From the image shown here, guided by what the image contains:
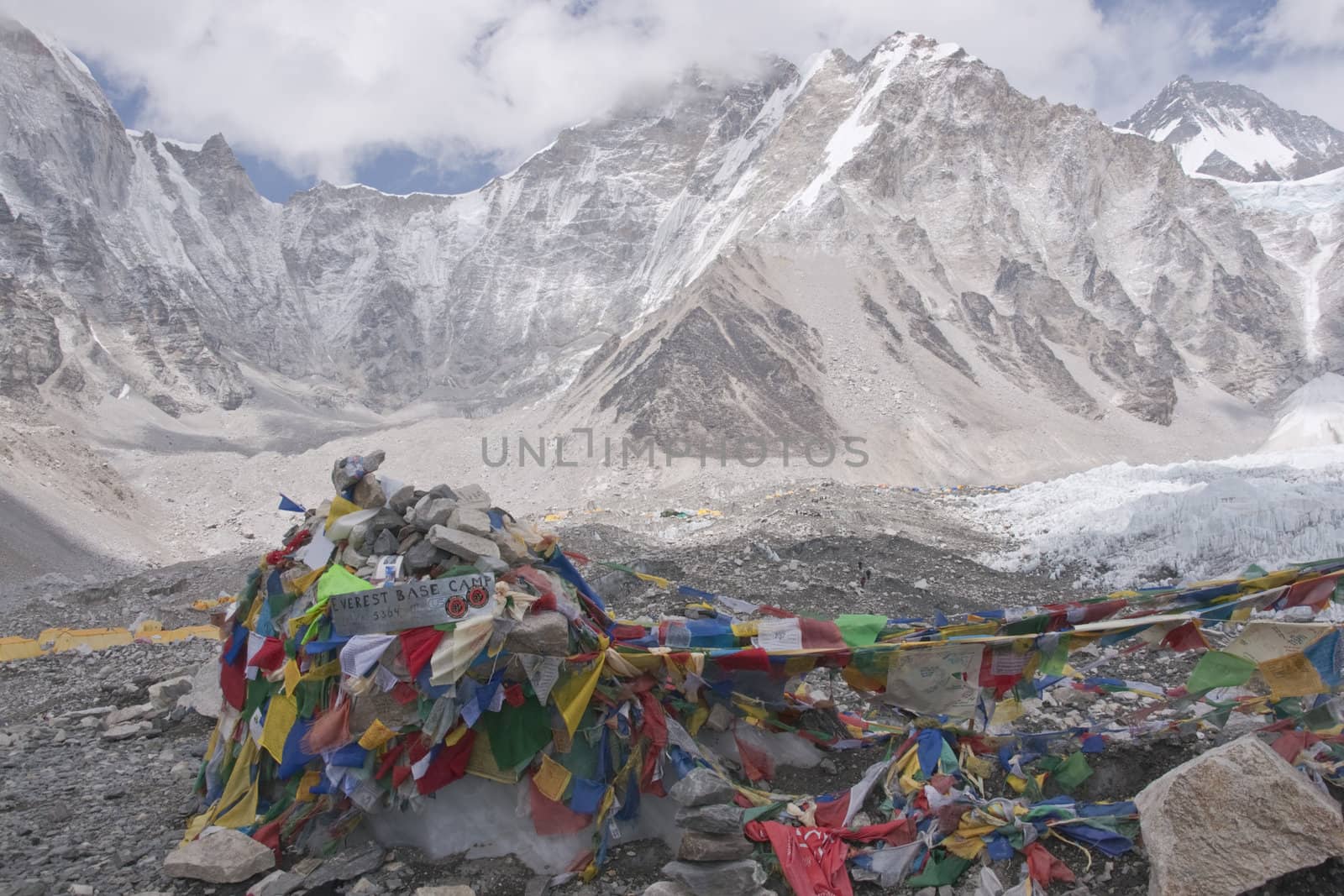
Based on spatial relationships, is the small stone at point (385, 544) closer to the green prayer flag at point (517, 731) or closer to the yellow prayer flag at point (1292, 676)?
the green prayer flag at point (517, 731)

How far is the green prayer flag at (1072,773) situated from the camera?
16.1 ft

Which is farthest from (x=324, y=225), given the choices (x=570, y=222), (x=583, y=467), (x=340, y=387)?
(x=583, y=467)

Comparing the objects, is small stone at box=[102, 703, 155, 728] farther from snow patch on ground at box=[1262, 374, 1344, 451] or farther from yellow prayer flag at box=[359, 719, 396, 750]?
snow patch on ground at box=[1262, 374, 1344, 451]

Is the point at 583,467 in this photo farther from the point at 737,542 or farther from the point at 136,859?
the point at 136,859

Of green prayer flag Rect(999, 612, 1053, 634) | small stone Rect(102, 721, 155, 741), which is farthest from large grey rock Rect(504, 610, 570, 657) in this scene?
small stone Rect(102, 721, 155, 741)

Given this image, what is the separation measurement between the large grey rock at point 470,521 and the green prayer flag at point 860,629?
7.63ft

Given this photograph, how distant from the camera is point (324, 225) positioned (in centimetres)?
12681

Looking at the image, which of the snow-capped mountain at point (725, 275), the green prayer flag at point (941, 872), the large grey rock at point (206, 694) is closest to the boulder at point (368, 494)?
the large grey rock at point (206, 694)

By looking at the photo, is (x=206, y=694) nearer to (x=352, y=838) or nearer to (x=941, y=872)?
(x=352, y=838)

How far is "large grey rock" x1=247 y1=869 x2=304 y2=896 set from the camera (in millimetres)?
4461

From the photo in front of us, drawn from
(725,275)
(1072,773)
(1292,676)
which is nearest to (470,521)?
(1072,773)

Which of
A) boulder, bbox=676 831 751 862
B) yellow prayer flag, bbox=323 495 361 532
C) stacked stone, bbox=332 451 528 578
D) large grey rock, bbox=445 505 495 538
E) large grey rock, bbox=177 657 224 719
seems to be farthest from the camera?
large grey rock, bbox=177 657 224 719

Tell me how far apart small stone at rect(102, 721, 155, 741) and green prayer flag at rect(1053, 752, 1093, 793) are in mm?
7016

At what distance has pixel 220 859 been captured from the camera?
465 cm
